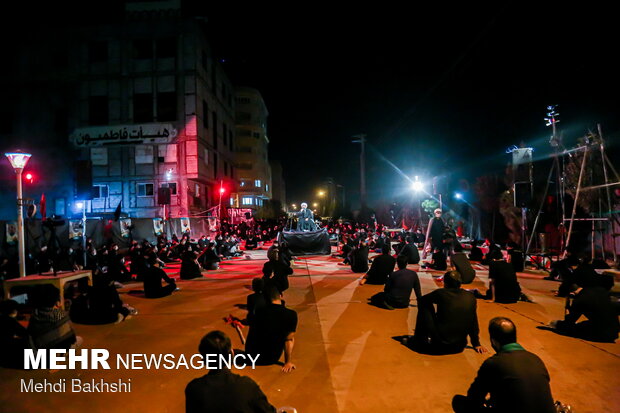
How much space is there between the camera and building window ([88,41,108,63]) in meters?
30.2

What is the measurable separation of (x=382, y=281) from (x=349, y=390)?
5.81m

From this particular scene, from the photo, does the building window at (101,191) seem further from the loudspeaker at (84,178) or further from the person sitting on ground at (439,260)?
the person sitting on ground at (439,260)

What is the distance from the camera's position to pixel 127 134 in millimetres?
29344

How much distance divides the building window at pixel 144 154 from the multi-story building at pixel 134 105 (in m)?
0.08

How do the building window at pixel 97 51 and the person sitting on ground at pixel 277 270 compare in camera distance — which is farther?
the building window at pixel 97 51

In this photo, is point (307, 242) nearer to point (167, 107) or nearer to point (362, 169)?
point (167, 107)

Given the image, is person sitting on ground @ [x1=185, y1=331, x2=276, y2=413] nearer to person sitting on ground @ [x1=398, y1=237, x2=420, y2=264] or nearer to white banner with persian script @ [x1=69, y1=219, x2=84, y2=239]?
person sitting on ground @ [x1=398, y1=237, x2=420, y2=264]

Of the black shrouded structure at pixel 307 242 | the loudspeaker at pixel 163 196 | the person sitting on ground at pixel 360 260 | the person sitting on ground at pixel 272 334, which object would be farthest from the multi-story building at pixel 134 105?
the person sitting on ground at pixel 272 334

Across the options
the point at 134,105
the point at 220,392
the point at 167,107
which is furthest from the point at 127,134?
the point at 220,392

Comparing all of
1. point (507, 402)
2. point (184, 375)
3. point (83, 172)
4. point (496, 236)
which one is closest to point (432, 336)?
point (507, 402)

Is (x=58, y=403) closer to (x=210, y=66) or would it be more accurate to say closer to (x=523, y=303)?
(x=523, y=303)

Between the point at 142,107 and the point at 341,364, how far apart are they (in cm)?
3104

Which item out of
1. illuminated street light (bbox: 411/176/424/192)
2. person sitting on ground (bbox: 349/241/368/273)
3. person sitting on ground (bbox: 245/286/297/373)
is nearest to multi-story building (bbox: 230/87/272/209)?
illuminated street light (bbox: 411/176/424/192)

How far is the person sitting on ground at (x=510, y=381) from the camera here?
2.69 m
